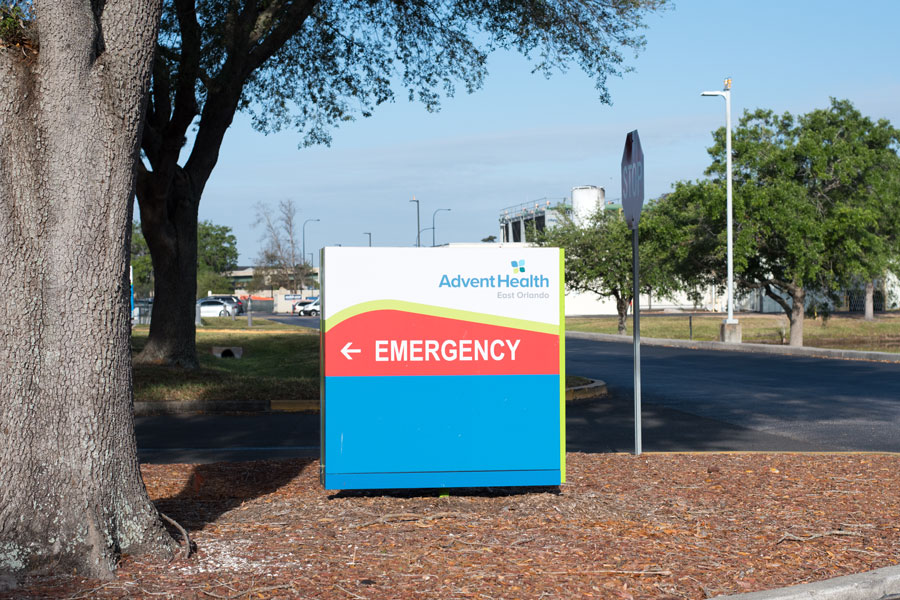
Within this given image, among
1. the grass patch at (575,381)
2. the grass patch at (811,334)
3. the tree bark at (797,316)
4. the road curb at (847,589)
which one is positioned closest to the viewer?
the road curb at (847,589)

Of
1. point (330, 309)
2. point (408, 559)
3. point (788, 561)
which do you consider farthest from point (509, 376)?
point (788, 561)

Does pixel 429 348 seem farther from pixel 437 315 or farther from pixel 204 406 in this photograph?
pixel 204 406

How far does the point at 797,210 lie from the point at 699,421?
17458mm

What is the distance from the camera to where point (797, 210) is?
27234 mm

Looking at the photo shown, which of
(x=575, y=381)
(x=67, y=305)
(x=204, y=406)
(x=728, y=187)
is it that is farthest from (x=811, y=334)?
(x=67, y=305)

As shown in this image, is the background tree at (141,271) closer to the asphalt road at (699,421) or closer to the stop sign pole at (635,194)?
the asphalt road at (699,421)

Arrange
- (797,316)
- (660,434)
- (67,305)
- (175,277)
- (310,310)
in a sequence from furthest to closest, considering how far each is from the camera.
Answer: (310,310) → (797,316) → (175,277) → (660,434) → (67,305)

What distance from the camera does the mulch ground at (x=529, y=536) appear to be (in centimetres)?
442

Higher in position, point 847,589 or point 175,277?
point 175,277

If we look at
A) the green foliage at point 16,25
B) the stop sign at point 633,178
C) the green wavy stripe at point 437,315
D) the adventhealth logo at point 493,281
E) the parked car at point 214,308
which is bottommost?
the parked car at point 214,308

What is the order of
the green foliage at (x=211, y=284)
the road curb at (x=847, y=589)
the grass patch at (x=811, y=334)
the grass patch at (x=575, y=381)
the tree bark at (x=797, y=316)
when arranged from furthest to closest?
the green foliage at (x=211, y=284), the grass patch at (x=811, y=334), the tree bark at (x=797, y=316), the grass patch at (x=575, y=381), the road curb at (x=847, y=589)

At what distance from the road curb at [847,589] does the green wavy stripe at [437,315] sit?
7.27 ft

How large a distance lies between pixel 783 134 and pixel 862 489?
25.0 metres

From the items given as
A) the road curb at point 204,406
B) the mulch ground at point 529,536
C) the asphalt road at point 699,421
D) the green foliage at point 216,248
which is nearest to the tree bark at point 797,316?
the asphalt road at point 699,421
